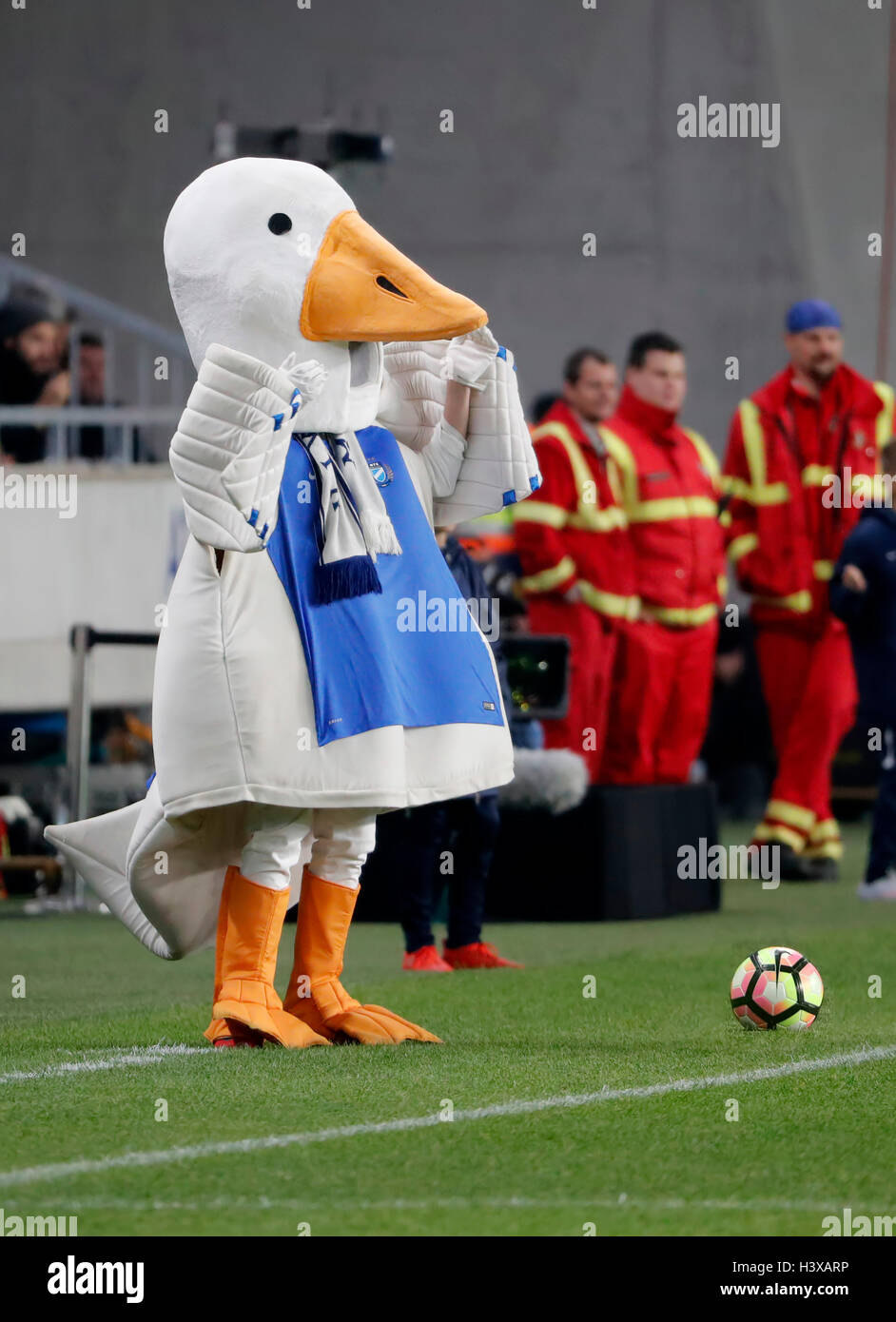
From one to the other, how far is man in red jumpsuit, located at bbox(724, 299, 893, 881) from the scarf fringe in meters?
5.53

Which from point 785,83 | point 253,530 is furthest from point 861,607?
point 785,83

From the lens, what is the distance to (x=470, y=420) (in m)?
5.38

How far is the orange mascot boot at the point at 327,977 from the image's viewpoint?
5.07m

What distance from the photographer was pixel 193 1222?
3223mm

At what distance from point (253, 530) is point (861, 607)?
4884 millimetres

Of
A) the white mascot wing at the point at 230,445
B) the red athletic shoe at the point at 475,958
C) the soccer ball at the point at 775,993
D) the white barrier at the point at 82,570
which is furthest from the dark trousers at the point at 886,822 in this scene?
the white mascot wing at the point at 230,445

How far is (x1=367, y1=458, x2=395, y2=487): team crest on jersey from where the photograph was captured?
16.8 feet

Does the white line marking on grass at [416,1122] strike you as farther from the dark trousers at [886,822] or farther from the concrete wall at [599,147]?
the concrete wall at [599,147]

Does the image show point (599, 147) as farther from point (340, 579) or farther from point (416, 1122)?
point (416, 1122)

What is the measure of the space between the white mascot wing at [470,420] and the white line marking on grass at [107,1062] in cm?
140

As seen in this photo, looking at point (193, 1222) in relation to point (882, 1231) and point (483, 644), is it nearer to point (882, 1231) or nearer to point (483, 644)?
point (882, 1231)

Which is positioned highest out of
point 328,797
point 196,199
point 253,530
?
point 196,199

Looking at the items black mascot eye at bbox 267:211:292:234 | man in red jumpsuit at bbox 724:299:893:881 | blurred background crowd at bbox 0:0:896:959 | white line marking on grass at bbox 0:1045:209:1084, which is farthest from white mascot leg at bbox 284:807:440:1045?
man in red jumpsuit at bbox 724:299:893:881

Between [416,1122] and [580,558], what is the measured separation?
A: 6.08 m
